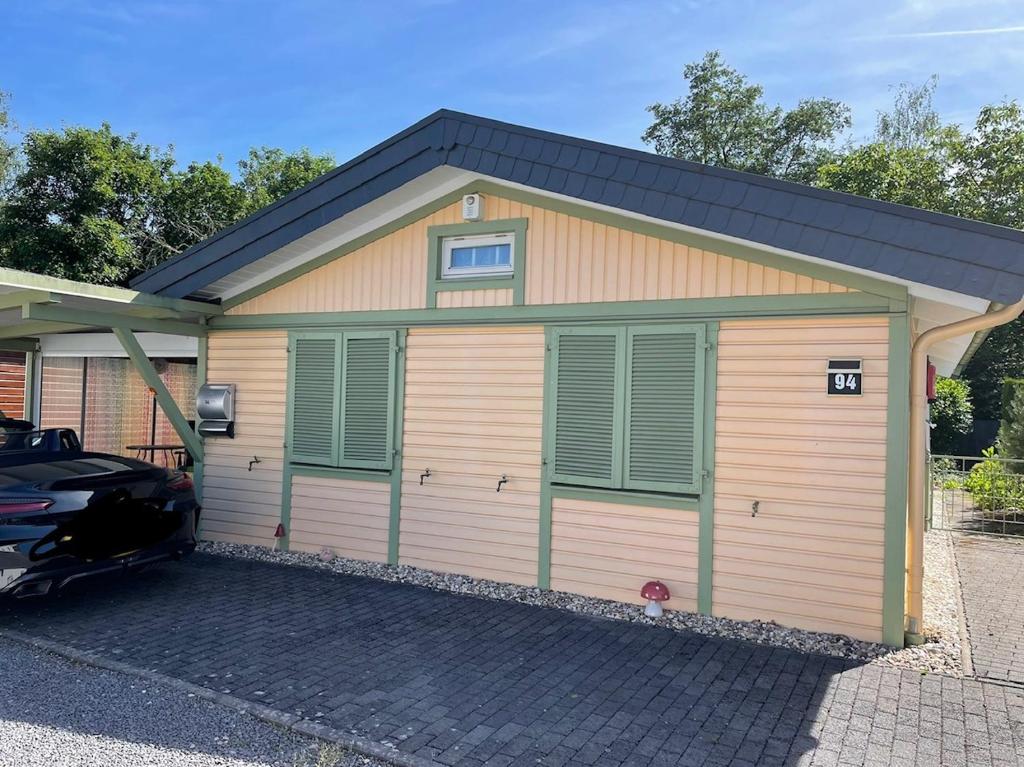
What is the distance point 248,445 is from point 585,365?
11.6 ft

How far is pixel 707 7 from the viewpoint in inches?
334

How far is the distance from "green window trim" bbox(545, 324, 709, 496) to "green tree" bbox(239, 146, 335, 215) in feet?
51.0

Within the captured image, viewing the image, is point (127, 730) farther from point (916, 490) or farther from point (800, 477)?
point (916, 490)

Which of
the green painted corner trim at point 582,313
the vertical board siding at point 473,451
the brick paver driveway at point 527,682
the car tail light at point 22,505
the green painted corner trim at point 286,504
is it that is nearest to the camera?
the brick paver driveway at point 527,682

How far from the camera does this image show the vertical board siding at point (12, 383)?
903 cm

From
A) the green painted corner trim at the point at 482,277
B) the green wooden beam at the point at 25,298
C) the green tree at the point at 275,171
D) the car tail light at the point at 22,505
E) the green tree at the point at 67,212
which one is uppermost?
the green tree at the point at 275,171

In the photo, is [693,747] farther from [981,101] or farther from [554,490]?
[981,101]

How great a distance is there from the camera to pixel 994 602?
571cm

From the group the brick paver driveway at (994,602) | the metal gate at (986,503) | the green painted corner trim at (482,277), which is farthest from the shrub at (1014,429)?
the green painted corner trim at (482,277)

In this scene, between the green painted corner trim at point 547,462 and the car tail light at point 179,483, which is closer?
the car tail light at point 179,483

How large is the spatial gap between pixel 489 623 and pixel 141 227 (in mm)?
15359

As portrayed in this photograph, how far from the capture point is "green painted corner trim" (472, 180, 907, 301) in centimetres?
445

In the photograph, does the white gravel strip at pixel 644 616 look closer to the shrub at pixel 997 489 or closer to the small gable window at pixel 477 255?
the small gable window at pixel 477 255

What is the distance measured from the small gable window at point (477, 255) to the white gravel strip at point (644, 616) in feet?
8.39
